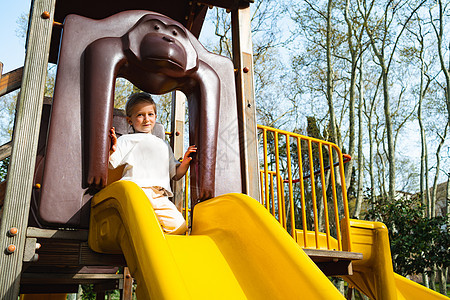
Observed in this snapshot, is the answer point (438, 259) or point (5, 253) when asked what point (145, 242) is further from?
point (438, 259)

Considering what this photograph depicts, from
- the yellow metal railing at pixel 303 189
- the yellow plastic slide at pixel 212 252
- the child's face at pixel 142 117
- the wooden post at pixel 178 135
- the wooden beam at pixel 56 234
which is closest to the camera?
the yellow plastic slide at pixel 212 252

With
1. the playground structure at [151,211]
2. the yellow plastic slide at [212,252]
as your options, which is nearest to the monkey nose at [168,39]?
the playground structure at [151,211]

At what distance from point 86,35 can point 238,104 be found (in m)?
1.24

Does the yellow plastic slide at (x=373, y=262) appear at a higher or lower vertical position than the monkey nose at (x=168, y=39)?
lower

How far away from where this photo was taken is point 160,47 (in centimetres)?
255

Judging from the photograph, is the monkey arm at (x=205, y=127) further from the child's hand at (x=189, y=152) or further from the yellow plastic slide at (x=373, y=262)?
the yellow plastic slide at (x=373, y=262)

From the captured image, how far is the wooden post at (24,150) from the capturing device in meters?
1.96

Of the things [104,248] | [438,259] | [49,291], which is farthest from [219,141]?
[438,259]

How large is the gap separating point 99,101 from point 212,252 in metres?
1.19

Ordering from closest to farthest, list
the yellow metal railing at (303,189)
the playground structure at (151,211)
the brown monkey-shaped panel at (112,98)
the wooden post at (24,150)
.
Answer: the playground structure at (151,211) → the wooden post at (24,150) → the brown monkey-shaped panel at (112,98) → the yellow metal railing at (303,189)

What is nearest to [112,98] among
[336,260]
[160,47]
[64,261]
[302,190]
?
[160,47]

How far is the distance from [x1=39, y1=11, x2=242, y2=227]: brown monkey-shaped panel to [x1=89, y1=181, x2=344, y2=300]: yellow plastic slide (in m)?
0.24

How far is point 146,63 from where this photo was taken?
255 cm

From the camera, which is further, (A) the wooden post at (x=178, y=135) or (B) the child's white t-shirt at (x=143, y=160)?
(A) the wooden post at (x=178, y=135)
